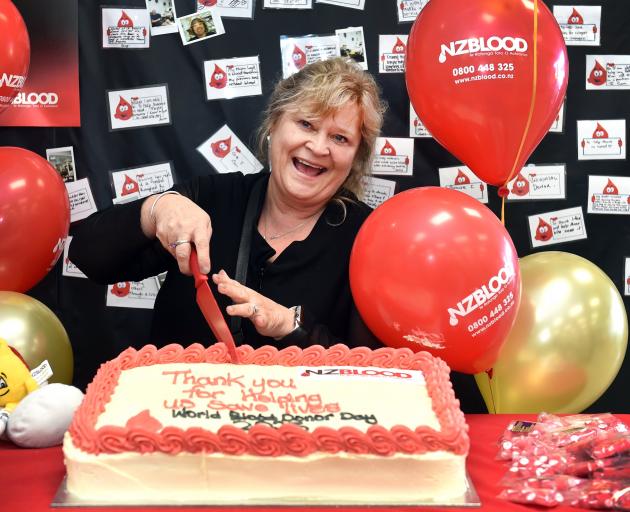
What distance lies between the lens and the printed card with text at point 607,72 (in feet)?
8.84

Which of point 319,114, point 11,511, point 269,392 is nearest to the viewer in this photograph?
point 11,511

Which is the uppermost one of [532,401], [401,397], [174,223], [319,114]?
[319,114]

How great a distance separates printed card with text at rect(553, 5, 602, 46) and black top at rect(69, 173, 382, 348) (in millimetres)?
1072

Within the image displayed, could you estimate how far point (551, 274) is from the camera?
2.04 meters

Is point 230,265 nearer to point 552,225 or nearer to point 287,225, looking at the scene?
point 287,225

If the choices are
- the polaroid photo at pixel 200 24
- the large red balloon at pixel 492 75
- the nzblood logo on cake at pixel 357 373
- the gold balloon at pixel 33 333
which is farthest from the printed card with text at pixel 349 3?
the nzblood logo on cake at pixel 357 373

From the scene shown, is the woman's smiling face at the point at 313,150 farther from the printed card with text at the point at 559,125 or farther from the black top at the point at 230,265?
the printed card with text at the point at 559,125

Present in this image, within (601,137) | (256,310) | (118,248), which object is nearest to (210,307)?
(256,310)

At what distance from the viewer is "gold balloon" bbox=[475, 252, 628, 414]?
6.47 feet

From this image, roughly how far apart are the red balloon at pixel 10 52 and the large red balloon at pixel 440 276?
1075 mm

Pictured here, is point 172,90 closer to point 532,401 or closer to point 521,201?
point 521,201

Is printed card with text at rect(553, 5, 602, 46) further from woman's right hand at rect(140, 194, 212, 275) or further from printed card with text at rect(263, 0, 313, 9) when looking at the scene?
woman's right hand at rect(140, 194, 212, 275)

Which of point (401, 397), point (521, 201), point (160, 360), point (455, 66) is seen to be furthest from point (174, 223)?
point (521, 201)

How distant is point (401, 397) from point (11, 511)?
65 centimetres
